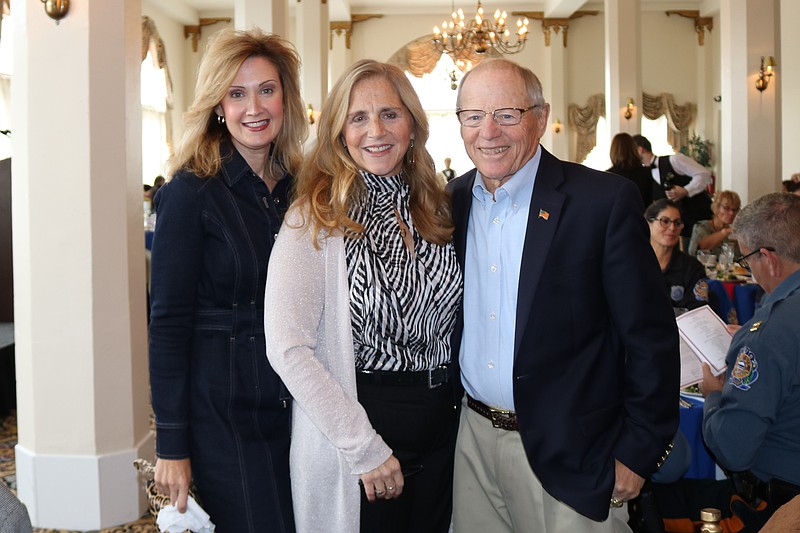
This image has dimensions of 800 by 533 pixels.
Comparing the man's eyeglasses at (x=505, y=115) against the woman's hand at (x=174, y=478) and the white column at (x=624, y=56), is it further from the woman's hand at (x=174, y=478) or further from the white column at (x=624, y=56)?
the white column at (x=624, y=56)

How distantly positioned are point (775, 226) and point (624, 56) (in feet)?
32.1

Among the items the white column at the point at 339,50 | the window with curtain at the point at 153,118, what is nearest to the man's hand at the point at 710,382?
the window with curtain at the point at 153,118

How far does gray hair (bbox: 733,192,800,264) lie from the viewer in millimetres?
2676

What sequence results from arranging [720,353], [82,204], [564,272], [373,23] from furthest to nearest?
1. [373,23]
2. [82,204]
3. [720,353]
4. [564,272]

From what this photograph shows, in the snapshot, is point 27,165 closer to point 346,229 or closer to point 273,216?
point 273,216

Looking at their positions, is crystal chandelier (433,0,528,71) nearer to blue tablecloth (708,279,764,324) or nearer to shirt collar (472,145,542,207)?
blue tablecloth (708,279,764,324)

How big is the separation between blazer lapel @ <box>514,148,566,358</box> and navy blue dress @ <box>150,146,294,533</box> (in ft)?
2.10

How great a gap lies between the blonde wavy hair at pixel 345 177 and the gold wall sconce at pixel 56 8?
2.03 m

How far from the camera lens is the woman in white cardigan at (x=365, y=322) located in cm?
176

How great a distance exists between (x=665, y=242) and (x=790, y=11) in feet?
42.5

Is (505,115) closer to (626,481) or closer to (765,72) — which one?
(626,481)

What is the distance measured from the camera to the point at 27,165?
3449mm

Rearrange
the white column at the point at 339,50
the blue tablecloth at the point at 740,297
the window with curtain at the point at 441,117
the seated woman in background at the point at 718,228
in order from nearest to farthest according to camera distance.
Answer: the blue tablecloth at the point at 740,297 < the seated woman in background at the point at 718,228 < the white column at the point at 339,50 < the window with curtain at the point at 441,117

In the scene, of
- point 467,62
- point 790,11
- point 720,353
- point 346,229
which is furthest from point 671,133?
point 346,229
